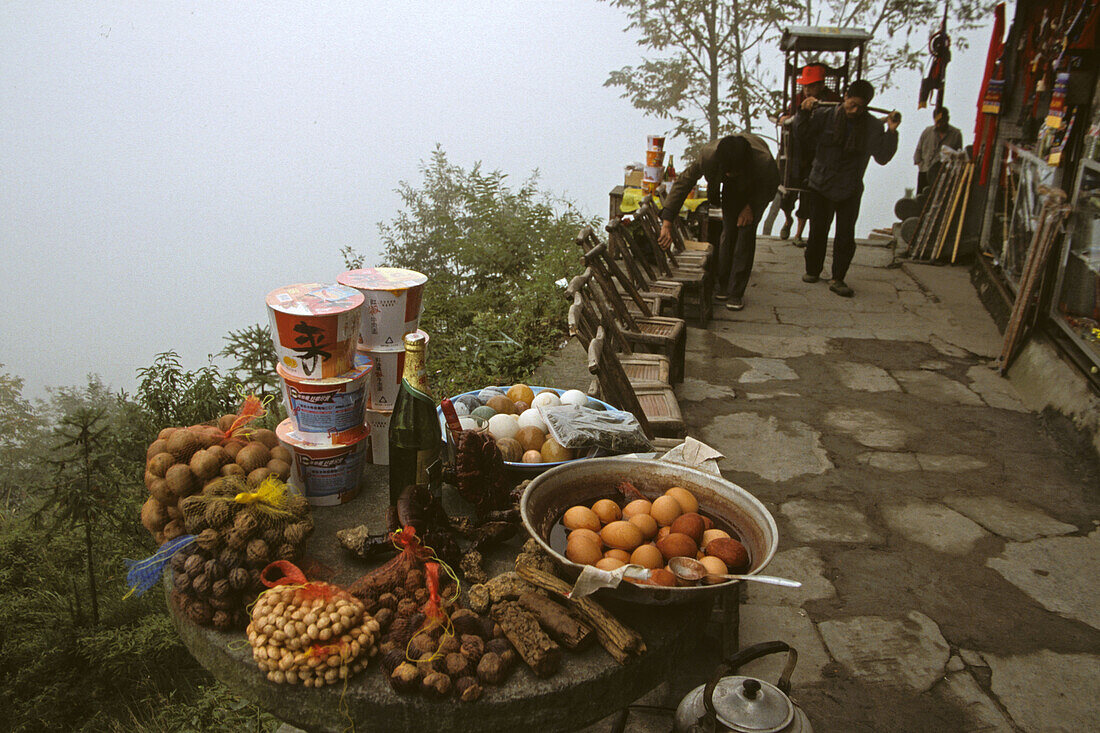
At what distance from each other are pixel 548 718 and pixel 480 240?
8011 millimetres

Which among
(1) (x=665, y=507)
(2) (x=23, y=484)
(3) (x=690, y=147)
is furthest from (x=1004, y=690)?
(3) (x=690, y=147)

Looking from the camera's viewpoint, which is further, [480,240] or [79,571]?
[480,240]

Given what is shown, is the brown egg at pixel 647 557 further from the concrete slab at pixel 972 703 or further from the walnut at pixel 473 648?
the concrete slab at pixel 972 703

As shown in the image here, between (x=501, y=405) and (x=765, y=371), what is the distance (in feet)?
13.6

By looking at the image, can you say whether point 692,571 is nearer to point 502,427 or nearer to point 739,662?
point 739,662

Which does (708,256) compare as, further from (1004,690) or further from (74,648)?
(74,648)

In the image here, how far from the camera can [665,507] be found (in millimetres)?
1761

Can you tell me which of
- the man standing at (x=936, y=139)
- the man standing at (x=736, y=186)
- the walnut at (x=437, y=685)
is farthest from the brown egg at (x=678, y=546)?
the man standing at (x=936, y=139)

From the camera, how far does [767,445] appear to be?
4.75 meters

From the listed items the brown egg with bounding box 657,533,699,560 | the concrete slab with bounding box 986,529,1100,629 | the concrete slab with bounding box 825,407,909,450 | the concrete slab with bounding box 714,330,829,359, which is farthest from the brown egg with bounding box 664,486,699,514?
the concrete slab with bounding box 714,330,829,359

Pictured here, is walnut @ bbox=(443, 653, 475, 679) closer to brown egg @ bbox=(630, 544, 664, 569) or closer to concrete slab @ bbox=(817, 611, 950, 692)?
brown egg @ bbox=(630, 544, 664, 569)

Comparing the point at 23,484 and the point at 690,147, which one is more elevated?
the point at 690,147

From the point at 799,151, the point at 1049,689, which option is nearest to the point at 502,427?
the point at 1049,689

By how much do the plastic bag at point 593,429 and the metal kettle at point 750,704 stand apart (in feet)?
2.13
